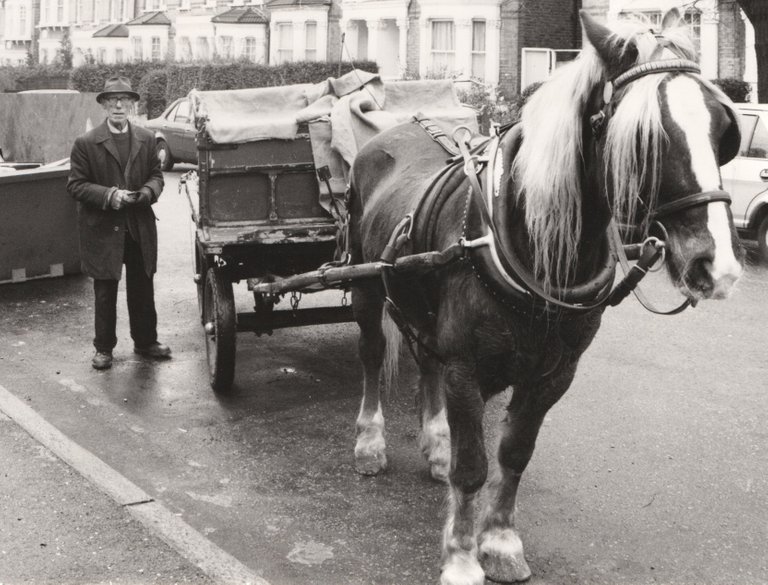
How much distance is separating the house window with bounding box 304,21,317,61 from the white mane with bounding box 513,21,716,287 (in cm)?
3583

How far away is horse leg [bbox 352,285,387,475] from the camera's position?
228 inches

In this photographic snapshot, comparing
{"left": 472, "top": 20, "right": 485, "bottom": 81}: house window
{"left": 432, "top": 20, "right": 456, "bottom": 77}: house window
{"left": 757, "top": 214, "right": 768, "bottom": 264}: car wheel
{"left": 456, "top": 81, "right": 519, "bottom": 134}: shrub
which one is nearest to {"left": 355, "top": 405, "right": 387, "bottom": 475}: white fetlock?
{"left": 757, "top": 214, "right": 768, "bottom": 264}: car wheel

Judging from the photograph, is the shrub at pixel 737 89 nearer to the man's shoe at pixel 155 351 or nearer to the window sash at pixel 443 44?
the window sash at pixel 443 44

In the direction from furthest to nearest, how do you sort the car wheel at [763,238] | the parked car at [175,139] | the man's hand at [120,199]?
the parked car at [175,139] → the car wheel at [763,238] → the man's hand at [120,199]

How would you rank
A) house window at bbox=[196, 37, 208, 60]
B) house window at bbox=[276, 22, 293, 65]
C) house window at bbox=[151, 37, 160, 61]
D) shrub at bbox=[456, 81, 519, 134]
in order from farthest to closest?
house window at bbox=[151, 37, 160, 61] → house window at bbox=[196, 37, 208, 60] → house window at bbox=[276, 22, 293, 65] → shrub at bbox=[456, 81, 519, 134]

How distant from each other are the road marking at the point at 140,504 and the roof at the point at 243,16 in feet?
116

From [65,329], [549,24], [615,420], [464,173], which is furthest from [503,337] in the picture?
[549,24]

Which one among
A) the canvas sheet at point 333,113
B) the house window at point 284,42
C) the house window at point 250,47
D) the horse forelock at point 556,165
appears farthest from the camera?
the house window at point 250,47

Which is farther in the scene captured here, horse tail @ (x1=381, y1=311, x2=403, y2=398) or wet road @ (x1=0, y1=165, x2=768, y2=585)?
horse tail @ (x1=381, y1=311, x2=403, y2=398)

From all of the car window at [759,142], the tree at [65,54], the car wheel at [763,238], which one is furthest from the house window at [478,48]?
the tree at [65,54]

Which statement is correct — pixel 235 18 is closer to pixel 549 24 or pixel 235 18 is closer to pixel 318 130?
pixel 549 24

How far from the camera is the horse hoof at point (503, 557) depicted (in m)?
4.45

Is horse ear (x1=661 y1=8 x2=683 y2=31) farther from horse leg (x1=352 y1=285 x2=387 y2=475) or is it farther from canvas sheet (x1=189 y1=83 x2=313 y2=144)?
canvas sheet (x1=189 y1=83 x2=313 y2=144)

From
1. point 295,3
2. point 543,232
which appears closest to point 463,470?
point 543,232
